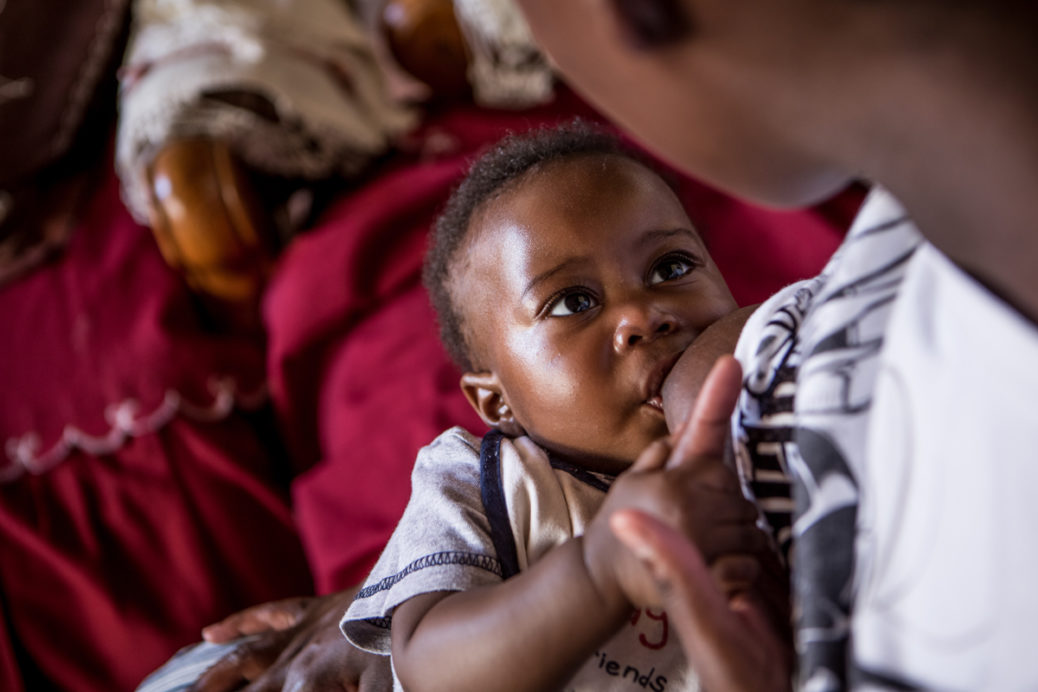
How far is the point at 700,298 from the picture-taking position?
2.76 ft

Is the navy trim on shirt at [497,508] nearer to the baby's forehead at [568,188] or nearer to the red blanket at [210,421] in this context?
the baby's forehead at [568,188]

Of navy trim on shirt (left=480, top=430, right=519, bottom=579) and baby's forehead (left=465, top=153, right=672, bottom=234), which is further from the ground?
baby's forehead (left=465, top=153, right=672, bottom=234)

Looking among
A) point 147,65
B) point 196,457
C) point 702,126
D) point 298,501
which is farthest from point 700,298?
point 147,65

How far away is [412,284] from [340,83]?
2.09 ft

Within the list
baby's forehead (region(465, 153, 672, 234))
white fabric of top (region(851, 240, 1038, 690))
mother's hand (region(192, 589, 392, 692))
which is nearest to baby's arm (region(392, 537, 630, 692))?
white fabric of top (region(851, 240, 1038, 690))

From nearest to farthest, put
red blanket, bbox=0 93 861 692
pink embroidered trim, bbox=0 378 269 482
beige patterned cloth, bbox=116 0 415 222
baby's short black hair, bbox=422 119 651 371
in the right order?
baby's short black hair, bbox=422 119 651 371
red blanket, bbox=0 93 861 692
pink embroidered trim, bbox=0 378 269 482
beige patterned cloth, bbox=116 0 415 222

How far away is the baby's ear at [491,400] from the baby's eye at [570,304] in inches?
5.4

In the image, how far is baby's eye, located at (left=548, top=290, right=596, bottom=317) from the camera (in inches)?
33.5

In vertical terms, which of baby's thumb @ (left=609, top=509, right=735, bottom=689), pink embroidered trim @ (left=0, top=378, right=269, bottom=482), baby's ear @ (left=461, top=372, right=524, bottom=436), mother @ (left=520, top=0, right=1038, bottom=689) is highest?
mother @ (left=520, top=0, right=1038, bottom=689)

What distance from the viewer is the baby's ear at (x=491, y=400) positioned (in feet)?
3.18

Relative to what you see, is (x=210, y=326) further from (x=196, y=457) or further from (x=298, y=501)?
(x=298, y=501)

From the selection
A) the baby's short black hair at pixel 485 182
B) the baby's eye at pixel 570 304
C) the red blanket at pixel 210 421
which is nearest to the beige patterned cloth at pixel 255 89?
the red blanket at pixel 210 421

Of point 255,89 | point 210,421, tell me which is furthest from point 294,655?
point 255,89

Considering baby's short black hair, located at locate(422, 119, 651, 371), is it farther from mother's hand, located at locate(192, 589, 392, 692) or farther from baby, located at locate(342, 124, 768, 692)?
mother's hand, located at locate(192, 589, 392, 692)
